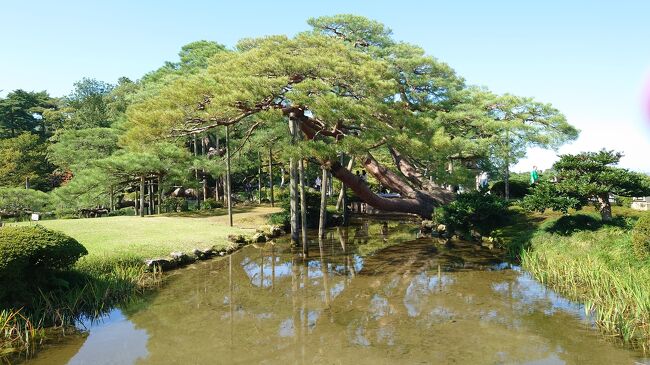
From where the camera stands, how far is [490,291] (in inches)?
348

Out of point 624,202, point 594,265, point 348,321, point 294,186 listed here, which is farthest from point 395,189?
point 348,321

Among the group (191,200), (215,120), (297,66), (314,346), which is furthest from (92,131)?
(314,346)

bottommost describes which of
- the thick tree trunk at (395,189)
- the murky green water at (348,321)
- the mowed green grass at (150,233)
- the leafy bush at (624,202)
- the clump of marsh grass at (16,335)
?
the murky green water at (348,321)

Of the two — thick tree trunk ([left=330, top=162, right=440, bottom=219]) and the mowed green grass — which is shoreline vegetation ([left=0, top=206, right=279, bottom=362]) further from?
thick tree trunk ([left=330, top=162, right=440, bottom=219])

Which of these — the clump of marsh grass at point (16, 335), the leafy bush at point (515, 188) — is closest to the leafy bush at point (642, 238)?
the clump of marsh grass at point (16, 335)

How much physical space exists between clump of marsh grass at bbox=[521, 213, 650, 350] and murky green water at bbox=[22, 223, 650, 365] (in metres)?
0.32

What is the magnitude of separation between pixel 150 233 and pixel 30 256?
7.45 metres

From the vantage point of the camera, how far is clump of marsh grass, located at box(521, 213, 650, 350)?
19.5ft

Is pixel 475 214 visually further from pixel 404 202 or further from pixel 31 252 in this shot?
pixel 31 252

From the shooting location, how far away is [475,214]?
14.9 meters

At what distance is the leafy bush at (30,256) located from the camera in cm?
650

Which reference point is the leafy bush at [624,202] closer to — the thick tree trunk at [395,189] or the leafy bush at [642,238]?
the thick tree trunk at [395,189]

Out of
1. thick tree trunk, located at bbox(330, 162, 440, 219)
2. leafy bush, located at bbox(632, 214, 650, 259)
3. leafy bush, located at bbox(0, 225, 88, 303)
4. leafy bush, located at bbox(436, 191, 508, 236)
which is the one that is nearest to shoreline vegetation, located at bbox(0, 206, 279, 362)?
leafy bush, located at bbox(0, 225, 88, 303)

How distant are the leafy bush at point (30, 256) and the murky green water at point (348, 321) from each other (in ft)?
4.39
